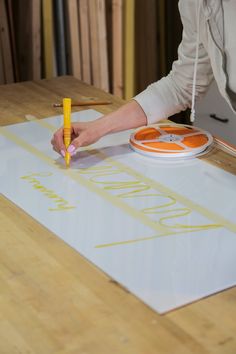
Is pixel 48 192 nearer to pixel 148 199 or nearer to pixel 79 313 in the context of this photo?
pixel 148 199

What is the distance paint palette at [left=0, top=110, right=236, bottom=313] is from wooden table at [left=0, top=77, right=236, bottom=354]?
0.03 metres

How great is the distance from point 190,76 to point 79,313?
94cm

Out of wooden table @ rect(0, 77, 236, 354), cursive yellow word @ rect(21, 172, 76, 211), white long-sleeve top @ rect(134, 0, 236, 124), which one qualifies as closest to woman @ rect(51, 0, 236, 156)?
white long-sleeve top @ rect(134, 0, 236, 124)

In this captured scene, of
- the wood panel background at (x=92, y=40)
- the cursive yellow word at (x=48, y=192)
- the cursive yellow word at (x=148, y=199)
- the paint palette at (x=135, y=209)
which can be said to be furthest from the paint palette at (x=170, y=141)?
the wood panel background at (x=92, y=40)

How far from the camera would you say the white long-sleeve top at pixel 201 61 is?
1.65 metres

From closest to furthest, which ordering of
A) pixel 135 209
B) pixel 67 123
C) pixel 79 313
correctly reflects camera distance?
pixel 79 313 < pixel 135 209 < pixel 67 123

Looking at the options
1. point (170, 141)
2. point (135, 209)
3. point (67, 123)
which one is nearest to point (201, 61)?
point (170, 141)

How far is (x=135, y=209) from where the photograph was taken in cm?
148

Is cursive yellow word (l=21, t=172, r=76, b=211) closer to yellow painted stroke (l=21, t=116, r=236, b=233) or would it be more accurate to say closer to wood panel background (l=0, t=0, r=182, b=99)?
yellow painted stroke (l=21, t=116, r=236, b=233)

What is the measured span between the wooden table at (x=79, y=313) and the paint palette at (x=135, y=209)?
3 cm

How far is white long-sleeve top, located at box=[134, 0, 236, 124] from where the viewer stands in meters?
1.65

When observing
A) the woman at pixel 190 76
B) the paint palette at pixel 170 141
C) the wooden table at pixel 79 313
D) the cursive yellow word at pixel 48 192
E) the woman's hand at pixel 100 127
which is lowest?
the wooden table at pixel 79 313

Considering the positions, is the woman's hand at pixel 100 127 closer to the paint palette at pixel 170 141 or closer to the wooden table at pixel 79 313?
the paint palette at pixel 170 141

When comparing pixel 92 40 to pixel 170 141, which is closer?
pixel 170 141
